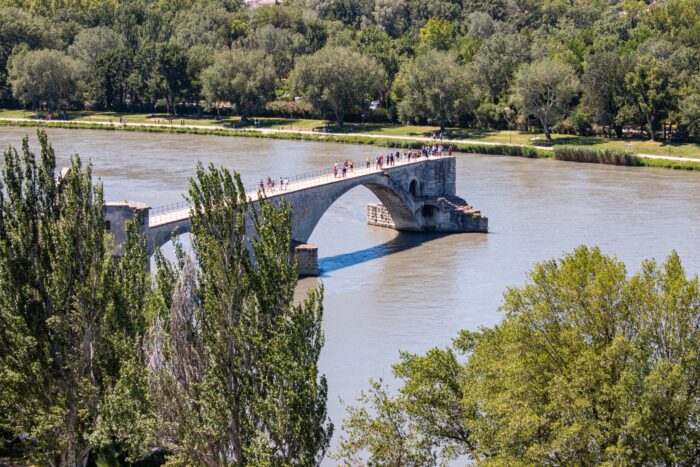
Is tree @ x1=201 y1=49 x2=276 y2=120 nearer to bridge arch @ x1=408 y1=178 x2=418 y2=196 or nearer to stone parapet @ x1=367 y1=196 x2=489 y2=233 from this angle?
stone parapet @ x1=367 y1=196 x2=489 y2=233

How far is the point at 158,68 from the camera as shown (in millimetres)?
119625

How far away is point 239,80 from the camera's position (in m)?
112

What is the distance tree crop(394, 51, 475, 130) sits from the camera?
332 feet

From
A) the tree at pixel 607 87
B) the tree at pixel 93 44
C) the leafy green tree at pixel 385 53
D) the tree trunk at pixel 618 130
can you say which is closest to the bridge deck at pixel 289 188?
the tree at pixel 607 87

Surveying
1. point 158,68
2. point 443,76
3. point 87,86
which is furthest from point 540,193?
point 87,86

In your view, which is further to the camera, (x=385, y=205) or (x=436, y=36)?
(x=436, y=36)

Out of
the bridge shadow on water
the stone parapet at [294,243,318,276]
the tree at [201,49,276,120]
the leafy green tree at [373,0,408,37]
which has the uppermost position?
the leafy green tree at [373,0,408,37]

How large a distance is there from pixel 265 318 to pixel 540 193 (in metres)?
51.5

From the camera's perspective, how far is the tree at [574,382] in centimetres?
2120

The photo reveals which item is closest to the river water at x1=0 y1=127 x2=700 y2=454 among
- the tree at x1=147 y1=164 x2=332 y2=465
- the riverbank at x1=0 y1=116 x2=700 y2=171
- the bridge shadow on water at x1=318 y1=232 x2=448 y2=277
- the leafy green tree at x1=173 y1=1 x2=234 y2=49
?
the bridge shadow on water at x1=318 y1=232 x2=448 y2=277

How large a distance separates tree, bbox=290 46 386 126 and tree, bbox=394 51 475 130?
205 inches

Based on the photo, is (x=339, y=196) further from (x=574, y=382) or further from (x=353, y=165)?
(x=574, y=382)

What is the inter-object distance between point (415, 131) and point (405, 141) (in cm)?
809

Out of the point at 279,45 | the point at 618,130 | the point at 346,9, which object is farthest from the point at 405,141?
the point at 346,9
